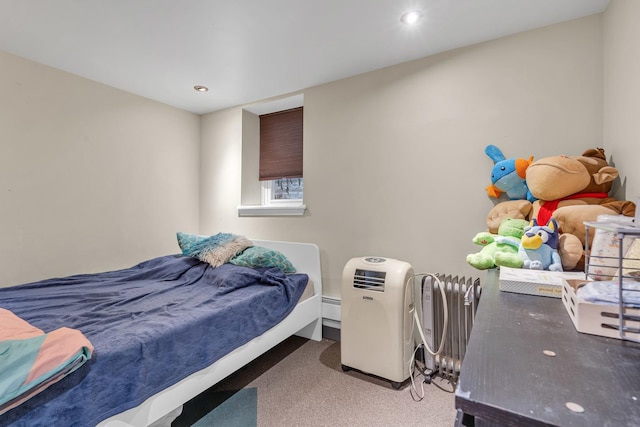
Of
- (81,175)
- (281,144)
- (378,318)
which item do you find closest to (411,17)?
(281,144)

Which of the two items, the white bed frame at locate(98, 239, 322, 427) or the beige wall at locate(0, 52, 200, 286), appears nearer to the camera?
the white bed frame at locate(98, 239, 322, 427)

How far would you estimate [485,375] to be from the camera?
51cm

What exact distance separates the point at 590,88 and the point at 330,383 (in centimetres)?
233

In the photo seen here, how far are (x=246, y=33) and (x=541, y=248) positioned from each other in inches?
78.4

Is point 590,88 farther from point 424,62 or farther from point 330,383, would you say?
point 330,383

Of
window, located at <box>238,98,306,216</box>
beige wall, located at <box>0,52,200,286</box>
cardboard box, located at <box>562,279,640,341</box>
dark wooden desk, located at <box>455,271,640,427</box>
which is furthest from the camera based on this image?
window, located at <box>238,98,306,216</box>

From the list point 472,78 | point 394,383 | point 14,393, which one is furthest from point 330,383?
point 472,78

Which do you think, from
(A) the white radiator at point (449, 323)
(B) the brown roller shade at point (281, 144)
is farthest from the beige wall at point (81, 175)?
(A) the white radiator at point (449, 323)

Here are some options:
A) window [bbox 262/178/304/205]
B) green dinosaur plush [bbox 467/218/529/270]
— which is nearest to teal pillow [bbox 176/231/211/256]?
window [bbox 262/178/304/205]

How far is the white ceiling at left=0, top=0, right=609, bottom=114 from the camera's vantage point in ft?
5.22

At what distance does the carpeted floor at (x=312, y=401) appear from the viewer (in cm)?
156

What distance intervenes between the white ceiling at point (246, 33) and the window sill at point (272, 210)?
1107mm

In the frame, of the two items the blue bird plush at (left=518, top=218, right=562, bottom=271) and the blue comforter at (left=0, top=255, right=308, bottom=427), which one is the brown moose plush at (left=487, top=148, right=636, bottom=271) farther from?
the blue comforter at (left=0, top=255, right=308, bottom=427)

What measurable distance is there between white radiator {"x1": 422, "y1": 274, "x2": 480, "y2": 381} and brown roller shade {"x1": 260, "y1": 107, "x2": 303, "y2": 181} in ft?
5.32
